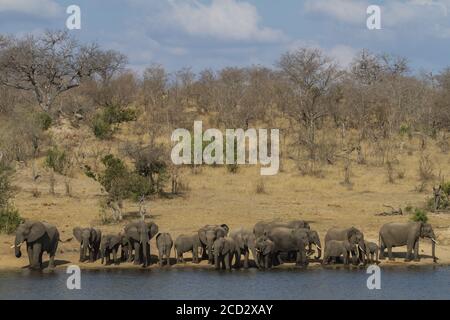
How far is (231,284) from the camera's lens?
2228 cm

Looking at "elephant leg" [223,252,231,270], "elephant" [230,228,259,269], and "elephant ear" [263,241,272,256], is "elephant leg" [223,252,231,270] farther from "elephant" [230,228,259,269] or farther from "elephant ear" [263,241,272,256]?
"elephant ear" [263,241,272,256]

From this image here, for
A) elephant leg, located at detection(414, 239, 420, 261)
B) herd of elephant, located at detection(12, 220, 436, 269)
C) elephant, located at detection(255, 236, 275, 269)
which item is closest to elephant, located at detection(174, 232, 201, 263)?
herd of elephant, located at detection(12, 220, 436, 269)

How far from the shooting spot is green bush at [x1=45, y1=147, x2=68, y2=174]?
40.3 metres

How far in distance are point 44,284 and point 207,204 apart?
43.8 feet

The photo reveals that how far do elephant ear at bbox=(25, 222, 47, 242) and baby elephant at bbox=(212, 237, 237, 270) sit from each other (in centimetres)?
438

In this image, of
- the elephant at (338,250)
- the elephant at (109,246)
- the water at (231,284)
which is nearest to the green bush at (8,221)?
the water at (231,284)

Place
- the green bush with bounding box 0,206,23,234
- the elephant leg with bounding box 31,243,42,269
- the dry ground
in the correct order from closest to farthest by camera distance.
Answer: the elephant leg with bounding box 31,243,42,269 < the green bush with bounding box 0,206,23,234 < the dry ground

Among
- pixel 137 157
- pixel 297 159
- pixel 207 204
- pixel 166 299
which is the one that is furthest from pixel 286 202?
pixel 166 299

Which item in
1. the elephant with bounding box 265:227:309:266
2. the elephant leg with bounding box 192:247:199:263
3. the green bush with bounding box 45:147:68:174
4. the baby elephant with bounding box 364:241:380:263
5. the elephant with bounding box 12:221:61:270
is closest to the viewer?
the elephant with bounding box 12:221:61:270

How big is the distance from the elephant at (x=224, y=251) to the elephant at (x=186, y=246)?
3.11ft

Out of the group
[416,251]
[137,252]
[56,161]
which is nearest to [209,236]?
[137,252]

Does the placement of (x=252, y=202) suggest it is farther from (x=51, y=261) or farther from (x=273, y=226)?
(x=51, y=261)
